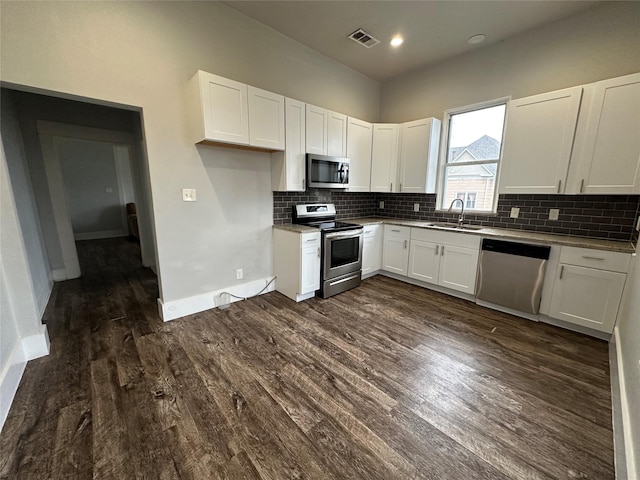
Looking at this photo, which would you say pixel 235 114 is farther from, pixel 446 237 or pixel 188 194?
pixel 446 237

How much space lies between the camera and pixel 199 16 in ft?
8.27

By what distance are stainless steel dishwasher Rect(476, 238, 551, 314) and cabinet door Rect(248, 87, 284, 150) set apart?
270 centimetres

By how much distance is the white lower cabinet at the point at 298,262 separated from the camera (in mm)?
3072

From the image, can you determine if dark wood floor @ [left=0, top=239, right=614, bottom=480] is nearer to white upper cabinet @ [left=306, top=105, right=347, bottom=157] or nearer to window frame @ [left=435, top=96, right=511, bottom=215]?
window frame @ [left=435, top=96, right=511, bottom=215]

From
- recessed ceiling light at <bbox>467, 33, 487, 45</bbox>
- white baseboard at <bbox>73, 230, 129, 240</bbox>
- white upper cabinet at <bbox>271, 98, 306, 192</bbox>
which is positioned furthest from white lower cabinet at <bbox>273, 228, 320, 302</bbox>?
white baseboard at <bbox>73, 230, 129, 240</bbox>

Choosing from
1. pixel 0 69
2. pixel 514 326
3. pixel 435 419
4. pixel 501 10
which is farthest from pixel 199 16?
pixel 514 326

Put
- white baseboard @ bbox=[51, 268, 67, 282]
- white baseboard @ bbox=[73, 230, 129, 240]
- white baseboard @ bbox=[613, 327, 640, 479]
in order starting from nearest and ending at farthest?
white baseboard @ bbox=[613, 327, 640, 479] < white baseboard @ bbox=[51, 268, 67, 282] < white baseboard @ bbox=[73, 230, 129, 240]

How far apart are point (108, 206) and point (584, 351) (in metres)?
9.33

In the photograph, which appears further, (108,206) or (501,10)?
(108,206)

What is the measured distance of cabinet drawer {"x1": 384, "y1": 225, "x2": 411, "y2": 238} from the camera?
3.76m

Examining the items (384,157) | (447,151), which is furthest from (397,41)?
(447,151)

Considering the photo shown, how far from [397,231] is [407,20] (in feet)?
8.29

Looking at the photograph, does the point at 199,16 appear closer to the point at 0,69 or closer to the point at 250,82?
the point at 250,82

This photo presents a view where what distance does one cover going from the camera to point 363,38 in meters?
3.16
